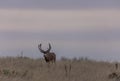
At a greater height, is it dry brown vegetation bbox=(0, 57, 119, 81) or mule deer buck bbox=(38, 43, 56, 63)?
mule deer buck bbox=(38, 43, 56, 63)

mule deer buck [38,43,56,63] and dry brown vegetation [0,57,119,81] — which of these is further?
mule deer buck [38,43,56,63]

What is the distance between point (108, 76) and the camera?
23.6 metres

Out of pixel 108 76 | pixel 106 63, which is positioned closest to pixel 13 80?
pixel 108 76

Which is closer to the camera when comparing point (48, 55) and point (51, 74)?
point (51, 74)

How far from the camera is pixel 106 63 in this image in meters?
31.3

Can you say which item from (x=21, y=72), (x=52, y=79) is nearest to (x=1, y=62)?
(x=21, y=72)

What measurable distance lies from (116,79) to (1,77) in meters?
6.18

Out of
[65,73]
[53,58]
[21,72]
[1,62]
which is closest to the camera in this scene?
[21,72]

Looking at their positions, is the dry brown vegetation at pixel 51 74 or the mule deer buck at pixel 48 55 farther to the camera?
the mule deer buck at pixel 48 55

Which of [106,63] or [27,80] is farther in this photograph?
[106,63]

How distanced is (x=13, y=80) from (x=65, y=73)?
5.89 metres

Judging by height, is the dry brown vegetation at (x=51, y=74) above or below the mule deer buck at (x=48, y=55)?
below

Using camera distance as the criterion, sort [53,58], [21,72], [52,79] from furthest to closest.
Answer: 1. [53,58]
2. [21,72]
3. [52,79]

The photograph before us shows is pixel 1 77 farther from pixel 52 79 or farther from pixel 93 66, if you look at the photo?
pixel 93 66
